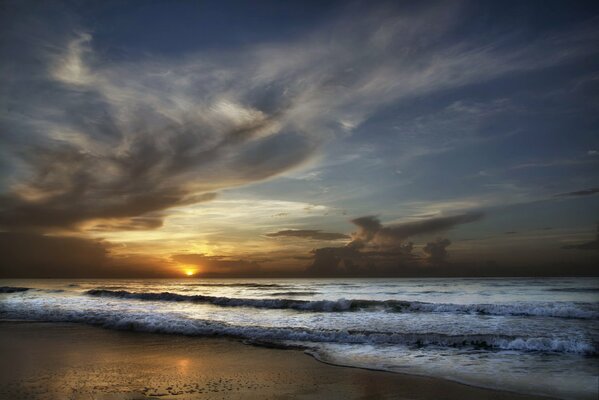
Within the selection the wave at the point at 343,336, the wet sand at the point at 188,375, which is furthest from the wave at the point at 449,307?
the wet sand at the point at 188,375

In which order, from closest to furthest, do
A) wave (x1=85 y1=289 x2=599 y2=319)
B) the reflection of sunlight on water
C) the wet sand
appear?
the wet sand, the reflection of sunlight on water, wave (x1=85 y1=289 x2=599 y2=319)

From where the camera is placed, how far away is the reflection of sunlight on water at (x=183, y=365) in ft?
33.0

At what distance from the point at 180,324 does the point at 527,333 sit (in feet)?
48.2

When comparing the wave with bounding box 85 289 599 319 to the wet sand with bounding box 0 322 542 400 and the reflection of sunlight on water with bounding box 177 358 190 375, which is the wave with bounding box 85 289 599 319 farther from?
the reflection of sunlight on water with bounding box 177 358 190 375

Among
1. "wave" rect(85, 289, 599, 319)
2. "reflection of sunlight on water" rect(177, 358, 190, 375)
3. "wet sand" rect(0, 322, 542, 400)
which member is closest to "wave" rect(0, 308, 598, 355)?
"wet sand" rect(0, 322, 542, 400)

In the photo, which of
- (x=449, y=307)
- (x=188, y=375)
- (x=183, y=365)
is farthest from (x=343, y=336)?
(x=449, y=307)

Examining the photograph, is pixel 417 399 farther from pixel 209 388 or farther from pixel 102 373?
pixel 102 373

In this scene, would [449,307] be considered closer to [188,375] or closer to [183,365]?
[183,365]

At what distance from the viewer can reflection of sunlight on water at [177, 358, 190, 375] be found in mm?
10055

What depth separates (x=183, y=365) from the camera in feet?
35.3

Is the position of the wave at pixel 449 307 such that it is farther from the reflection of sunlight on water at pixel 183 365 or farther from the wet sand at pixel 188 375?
the reflection of sunlight on water at pixel 183 365

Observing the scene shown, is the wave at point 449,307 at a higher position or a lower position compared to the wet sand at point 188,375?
lower

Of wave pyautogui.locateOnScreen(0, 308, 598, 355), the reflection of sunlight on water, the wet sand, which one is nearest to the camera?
the wet sand

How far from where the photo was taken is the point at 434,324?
1917cm
